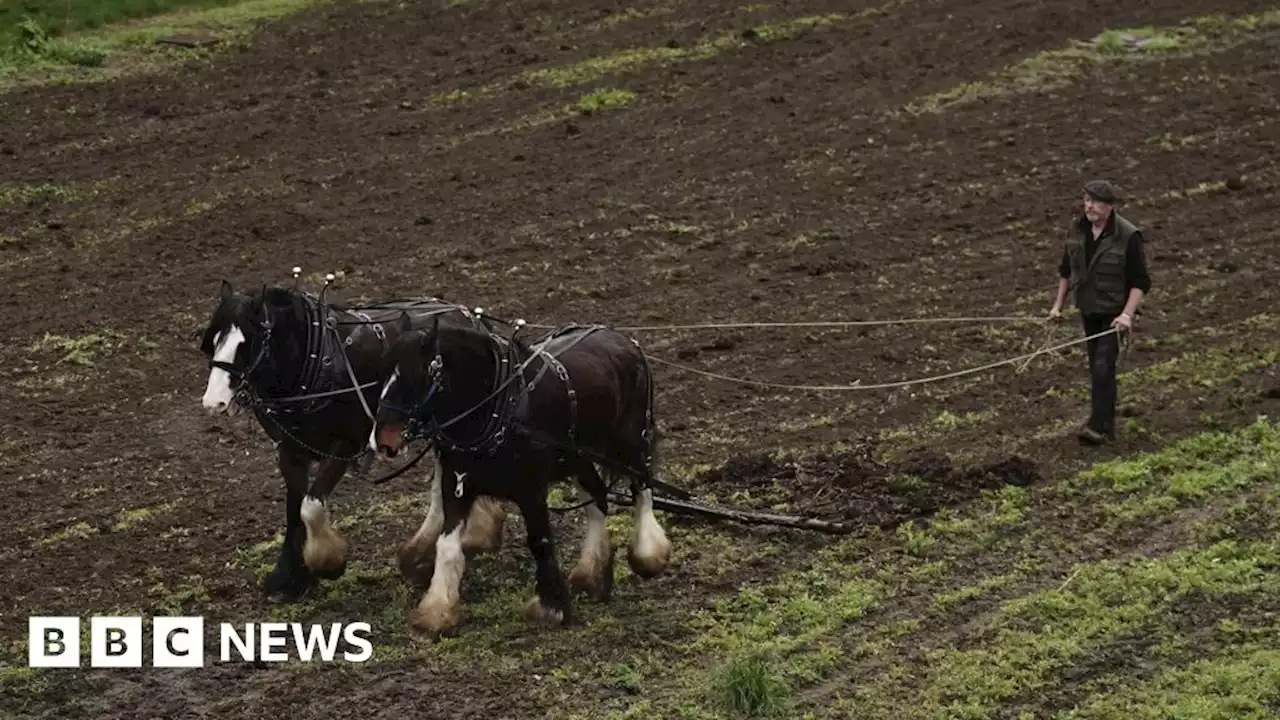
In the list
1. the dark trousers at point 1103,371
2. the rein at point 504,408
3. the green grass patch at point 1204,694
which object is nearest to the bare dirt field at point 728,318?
the green grass patch at point 1204,694

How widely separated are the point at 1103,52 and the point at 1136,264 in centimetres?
916

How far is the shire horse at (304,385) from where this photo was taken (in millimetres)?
8758

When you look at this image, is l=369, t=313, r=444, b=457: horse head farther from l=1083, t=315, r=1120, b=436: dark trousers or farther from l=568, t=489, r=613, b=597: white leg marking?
l=1083, t=315, r=1120, b=436: dark trousers

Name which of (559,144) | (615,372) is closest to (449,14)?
(559,144)

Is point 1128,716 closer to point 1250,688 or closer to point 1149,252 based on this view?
point 1250,688

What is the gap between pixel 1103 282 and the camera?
11.1 metres

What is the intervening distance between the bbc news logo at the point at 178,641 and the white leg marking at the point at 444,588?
31 cm

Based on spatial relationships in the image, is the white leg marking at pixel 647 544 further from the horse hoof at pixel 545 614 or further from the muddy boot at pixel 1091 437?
the muddy boot at pixel 1091 437

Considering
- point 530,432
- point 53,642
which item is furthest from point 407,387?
point 53,642

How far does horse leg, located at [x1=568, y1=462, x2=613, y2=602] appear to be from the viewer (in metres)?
9.32

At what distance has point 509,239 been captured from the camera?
1505 centimetres

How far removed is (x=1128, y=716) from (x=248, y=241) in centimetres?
933

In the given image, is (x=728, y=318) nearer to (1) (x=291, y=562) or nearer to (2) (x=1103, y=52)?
(1) (x=291, y=562)

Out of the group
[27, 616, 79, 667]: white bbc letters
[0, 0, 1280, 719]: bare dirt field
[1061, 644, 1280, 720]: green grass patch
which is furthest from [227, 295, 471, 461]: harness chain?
[1061, 644, 1280, 720]: green grass patch
